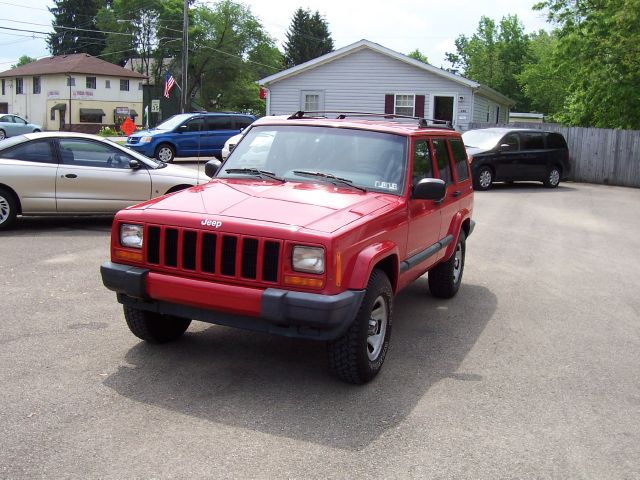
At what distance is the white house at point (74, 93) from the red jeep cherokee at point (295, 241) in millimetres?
61097

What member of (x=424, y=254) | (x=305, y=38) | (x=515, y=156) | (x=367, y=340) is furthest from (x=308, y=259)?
(x=305, y=38)

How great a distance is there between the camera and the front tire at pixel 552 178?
22.2 metres

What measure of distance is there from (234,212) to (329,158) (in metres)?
1.30

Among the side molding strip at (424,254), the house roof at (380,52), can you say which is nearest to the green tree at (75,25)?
the house roof at (380,52)

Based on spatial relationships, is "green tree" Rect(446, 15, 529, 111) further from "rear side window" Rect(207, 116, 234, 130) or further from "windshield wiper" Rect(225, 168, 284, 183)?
"windshield wiper" Rect(225, 168, 284, 183)

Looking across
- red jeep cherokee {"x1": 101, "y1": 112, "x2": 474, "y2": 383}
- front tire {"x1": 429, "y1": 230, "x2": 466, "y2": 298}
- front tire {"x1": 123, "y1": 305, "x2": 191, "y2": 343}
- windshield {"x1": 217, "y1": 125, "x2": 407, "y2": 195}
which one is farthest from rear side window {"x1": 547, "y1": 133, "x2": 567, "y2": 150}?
front tire {"x1": 123, "y1": 305, "x2": 191, "y2": 343}

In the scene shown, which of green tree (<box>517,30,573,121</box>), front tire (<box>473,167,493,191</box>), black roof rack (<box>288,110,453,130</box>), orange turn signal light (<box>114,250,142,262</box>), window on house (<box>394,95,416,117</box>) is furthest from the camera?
green tree (<box>517,30,573,121</box>)

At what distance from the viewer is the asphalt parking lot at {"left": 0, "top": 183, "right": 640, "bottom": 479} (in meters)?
3.83

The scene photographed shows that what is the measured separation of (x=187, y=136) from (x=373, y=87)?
9.82 metres

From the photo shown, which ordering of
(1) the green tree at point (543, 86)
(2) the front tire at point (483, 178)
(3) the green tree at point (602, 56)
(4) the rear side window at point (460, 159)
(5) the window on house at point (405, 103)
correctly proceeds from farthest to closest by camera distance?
1. (1) the green tree at point (543, 86)
2. (5) the window on house at point (405, 103)
3. (3) the green tree at point (602, 56)
4. (2) the front tire at point (483, 178)
5. (4) the rear side window at point (460, 159)

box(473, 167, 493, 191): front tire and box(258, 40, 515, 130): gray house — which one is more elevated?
box(258, 40, 515, 130): gray house

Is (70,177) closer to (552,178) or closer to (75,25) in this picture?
(552,178)

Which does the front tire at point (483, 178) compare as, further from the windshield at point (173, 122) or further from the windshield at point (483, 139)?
the windshield at point (173, 122)

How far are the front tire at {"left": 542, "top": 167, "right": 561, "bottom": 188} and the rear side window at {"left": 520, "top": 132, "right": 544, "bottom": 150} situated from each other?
0.87 meters
